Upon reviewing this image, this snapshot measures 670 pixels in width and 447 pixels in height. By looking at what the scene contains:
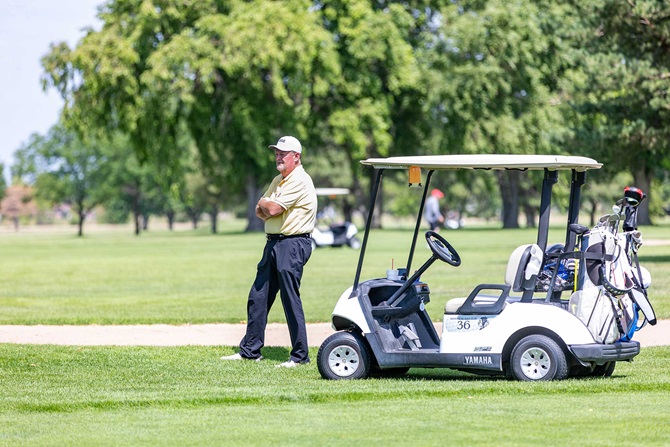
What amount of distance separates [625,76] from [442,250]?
53.9 ft

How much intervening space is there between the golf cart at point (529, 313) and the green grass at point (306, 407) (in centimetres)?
19

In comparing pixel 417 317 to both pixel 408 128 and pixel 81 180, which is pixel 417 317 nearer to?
pixel 408 128

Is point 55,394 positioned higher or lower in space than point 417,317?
lower

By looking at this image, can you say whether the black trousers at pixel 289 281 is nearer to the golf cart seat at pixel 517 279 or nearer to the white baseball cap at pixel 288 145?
the white baseball cap at pixel 288 145

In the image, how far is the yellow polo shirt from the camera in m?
10.6

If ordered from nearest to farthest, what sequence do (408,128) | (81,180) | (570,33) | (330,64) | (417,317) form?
1. (417,317)
2. (570,33)
3. (330,64)
4. (408,128)
5. (81,180)

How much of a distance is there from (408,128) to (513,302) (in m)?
48.5

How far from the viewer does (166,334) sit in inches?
556

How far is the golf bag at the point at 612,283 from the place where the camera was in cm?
918

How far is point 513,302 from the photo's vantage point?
941 cm

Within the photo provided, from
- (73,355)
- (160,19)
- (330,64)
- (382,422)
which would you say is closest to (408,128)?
(330,64)

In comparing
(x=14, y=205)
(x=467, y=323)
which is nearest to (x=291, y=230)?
(x=467, y=323)

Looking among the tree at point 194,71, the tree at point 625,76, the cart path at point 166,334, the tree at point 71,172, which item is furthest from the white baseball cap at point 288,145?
the tree at point 71,172

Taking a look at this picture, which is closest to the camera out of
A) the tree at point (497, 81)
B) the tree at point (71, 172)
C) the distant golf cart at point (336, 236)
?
the distant golf cart at point (336, 236)
